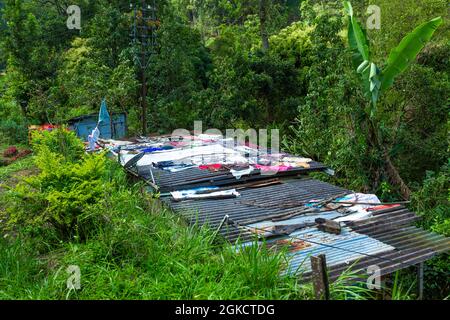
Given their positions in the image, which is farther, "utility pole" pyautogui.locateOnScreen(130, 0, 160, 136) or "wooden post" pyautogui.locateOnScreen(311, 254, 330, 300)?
"utility pole" pyautogui.locateOnScreen(130, 0, 160, 136)

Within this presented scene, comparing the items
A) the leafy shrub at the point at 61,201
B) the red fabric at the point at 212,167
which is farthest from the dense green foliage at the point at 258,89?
the red fabric at the point at 212,167

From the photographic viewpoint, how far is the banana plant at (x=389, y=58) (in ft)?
27.6

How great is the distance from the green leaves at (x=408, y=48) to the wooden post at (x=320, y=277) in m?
6.10

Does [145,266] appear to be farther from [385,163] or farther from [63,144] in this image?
[385,163]

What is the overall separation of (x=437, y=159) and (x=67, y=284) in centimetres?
936

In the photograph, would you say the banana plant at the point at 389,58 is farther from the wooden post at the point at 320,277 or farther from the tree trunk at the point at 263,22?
the tree trunk at the point at 263,22

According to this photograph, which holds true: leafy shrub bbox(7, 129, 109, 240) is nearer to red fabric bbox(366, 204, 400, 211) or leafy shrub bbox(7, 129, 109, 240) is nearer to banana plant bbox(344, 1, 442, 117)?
red fabric bbox(366, 204, 400, 211)

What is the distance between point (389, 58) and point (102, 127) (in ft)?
31.9

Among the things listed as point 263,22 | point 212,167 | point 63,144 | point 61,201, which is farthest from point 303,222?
point 263,22

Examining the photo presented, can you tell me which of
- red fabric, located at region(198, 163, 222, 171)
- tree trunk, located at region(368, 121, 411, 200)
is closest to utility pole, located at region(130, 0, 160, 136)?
red fabric, located at region(198, 163, 222, 171)

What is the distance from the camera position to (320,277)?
381cm

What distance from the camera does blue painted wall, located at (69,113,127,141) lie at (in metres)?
15.0
